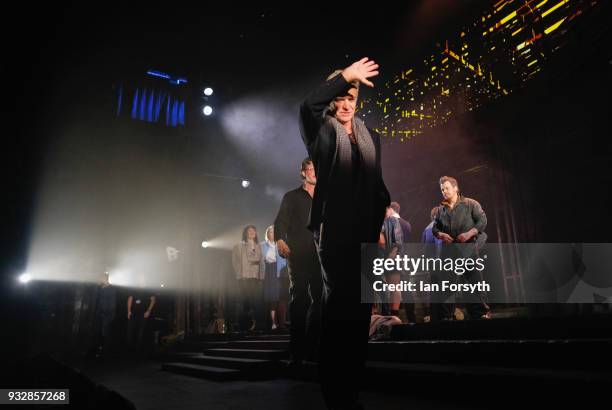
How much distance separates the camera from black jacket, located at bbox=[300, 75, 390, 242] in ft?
6.80

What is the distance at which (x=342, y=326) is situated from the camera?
6.10ft

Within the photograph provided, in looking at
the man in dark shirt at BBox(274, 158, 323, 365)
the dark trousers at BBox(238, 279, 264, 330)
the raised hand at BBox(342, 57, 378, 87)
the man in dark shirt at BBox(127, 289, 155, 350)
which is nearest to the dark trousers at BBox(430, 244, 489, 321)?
the man in dark shirt at BBox(274, 158, 323, 365)

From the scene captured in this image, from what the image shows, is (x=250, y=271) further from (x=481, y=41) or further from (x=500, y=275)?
(x=481, y=41)

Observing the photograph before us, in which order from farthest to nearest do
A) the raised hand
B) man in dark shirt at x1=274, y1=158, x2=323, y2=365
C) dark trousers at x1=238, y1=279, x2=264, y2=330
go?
dark trousers at x1=238, y1=279, x2=264, y2=330 < man in dark shirt at x1=274, y1=158, x2=323, y2=365 < the raised hand

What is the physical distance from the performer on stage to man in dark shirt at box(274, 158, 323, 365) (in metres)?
1.66

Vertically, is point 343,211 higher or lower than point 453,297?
higher

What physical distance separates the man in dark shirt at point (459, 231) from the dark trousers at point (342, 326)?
376 cm

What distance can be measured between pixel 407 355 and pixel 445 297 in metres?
2.43

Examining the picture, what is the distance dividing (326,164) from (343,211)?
0.32 m

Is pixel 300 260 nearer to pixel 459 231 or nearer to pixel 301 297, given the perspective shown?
pixel 301 297

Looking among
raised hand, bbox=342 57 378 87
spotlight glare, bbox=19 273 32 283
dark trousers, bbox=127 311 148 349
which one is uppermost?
raised hand, bbox=342 57 378 87

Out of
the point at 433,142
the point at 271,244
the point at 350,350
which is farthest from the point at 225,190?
the point at 350,350

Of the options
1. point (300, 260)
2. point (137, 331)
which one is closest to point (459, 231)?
point (300, 260)

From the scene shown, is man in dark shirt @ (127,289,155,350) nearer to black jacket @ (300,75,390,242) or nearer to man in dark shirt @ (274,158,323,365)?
man in dark shirt @ (274,158,323,365)
